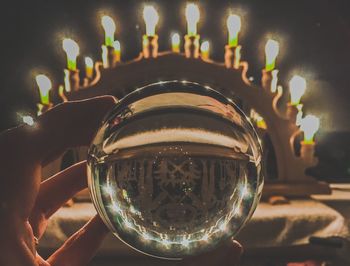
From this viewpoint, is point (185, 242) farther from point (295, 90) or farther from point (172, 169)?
point (295, 90)

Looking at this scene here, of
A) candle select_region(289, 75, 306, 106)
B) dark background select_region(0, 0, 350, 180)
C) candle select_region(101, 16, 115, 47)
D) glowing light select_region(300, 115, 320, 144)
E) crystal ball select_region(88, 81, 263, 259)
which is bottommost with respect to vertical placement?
crystal ball select_region(88, 81, 263, 259)

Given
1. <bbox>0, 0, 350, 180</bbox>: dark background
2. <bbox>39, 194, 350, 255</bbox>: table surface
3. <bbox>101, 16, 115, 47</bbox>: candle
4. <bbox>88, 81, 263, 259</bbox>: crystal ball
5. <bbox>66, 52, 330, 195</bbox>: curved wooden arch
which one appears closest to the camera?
<bbox>88, 81, 263, 259</bbox>: crystal ball

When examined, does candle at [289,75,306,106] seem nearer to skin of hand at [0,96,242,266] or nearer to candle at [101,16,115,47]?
candle at [101,16,115,47]

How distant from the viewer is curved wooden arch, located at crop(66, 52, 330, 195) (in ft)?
4.22

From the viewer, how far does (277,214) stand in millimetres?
1119

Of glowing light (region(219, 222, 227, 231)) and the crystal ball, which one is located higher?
the crystal ball

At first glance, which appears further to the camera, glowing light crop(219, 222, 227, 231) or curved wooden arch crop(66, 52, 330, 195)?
curved wooden arch crop(66, 52, 330, 195)

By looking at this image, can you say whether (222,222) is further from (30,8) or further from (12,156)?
(30,8)

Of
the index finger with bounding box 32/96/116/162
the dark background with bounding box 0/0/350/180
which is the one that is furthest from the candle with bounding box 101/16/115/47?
the index finger with bounding box 32/96/116/162

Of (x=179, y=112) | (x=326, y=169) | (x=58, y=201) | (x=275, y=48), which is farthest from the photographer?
(x=326, y=169)

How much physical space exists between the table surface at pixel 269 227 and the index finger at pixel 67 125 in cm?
71

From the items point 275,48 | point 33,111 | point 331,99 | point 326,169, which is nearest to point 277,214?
point 275,48

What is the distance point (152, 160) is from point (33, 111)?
83.7 inches

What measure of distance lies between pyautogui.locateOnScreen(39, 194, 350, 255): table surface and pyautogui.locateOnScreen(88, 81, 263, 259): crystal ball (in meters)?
0.75
